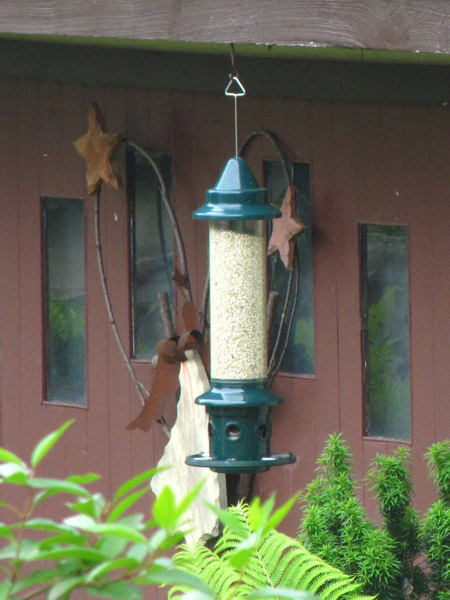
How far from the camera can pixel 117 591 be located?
1011 mm

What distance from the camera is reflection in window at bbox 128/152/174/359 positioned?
5.11 metres

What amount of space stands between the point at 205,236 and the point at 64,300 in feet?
2.85

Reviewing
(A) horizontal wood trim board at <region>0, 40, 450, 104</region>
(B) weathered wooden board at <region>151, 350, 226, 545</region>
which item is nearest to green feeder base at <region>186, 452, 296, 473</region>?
(B) weathered wooden board at <region>151, 350, 226, 545</region>

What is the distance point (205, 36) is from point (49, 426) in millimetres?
2703

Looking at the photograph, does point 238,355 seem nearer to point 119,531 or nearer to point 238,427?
point 238,427

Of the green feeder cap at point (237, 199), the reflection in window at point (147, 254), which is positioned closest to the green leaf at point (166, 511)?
the green feeder cap at point (237, 199)

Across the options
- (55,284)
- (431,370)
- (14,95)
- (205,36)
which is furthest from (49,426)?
(205,36)

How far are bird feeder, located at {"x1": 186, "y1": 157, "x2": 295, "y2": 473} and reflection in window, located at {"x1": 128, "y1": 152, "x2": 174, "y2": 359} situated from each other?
5.46ft

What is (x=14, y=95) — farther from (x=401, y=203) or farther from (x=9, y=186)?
(x=401, y=203)

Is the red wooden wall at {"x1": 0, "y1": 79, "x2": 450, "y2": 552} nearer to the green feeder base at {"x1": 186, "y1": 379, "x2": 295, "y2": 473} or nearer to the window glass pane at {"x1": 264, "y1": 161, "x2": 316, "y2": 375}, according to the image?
the window glass pane at {"x1": 264, "y1": 161, "x2": 316, "y2": 375}

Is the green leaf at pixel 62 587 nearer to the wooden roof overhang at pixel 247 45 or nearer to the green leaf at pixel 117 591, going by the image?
the green leaf at pixel 117 591

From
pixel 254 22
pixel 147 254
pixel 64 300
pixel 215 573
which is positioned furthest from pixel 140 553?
pixel 64 300

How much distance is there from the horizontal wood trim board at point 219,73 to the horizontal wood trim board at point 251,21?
122 cm

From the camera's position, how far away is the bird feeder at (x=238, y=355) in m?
3.38
